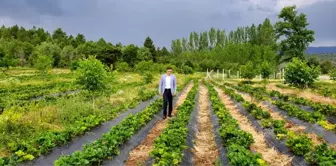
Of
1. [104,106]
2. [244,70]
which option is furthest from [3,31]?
[104,106]

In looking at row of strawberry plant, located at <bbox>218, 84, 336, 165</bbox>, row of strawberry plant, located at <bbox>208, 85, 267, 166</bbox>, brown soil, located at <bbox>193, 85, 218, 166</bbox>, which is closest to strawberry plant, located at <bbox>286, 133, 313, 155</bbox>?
row of strawberry plant, located at <bbox>218, 84, 336, 165</bbox>

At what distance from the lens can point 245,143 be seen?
9445mm

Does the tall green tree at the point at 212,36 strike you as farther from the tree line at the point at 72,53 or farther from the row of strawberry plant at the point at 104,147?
the row of strawberry plant at the point at 104,147

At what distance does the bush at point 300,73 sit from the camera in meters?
27.9

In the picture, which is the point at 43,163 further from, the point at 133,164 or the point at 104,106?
the point at 104,106

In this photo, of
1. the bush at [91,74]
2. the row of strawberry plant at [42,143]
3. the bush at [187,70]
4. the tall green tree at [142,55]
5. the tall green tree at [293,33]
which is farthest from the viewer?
the tall green tree at [142,55]

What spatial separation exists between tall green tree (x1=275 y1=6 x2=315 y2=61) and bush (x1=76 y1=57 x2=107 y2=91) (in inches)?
1724

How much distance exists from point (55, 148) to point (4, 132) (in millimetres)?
2171

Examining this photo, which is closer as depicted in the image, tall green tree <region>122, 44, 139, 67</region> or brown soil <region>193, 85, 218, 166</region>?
brown soil <region>193, 85, 218, 166</region>

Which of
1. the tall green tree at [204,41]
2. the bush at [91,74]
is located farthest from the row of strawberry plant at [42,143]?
the tall green tree at [204,41]

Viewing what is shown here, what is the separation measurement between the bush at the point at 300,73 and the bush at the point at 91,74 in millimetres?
17244

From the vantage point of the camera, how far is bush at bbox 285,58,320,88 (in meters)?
27.9

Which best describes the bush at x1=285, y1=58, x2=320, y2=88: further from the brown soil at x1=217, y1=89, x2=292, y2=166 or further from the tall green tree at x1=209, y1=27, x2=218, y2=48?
the tall green tree at x1=209, y1=27, x2=218, y2=48

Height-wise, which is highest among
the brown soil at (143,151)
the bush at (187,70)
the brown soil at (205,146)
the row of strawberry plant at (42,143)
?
the bush at (187,70)
